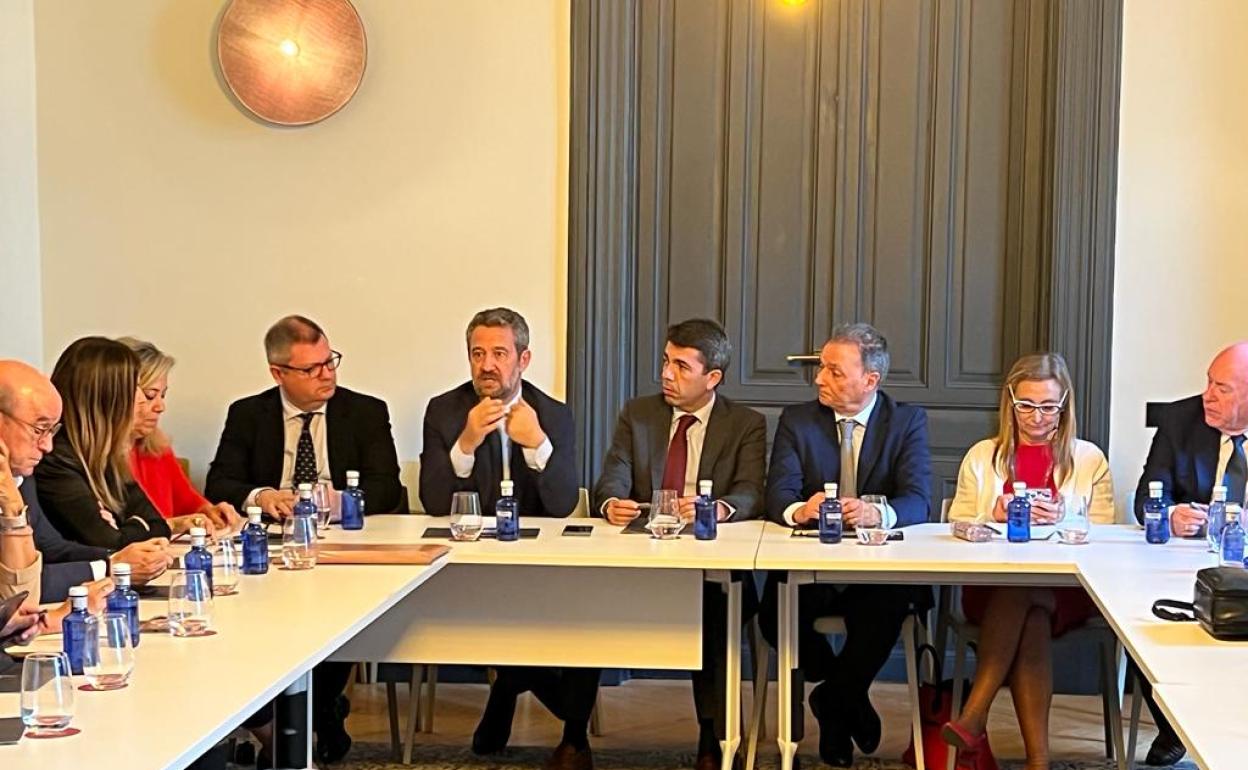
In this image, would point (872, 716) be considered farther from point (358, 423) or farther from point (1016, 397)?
point (358, 423)

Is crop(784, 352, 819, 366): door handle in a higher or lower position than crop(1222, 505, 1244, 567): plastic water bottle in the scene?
higher

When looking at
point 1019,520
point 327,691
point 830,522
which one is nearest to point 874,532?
point 830,522

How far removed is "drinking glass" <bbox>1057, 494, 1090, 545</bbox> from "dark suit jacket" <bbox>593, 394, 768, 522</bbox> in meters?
0.92

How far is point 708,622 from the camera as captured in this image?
14.9ft

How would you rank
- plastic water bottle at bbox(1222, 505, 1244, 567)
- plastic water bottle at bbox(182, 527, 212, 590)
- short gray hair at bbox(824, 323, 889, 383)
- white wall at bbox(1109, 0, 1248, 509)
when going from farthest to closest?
1. white wall at bbox(1109, 0, 1248, 509)
2. short gray hair at bbox(824, 323, 889, 383)
3. plastic water bottle at bbox(1222, 505, 1244, 567)
4. plastic water bottle at bbox(182, 527, 212, 590)

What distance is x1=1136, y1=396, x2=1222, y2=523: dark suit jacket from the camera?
4.66 m

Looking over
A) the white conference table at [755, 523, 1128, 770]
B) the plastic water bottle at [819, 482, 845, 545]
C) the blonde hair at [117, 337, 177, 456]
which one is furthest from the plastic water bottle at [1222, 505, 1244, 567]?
the blonde hair at [117, 337, 177, 456]

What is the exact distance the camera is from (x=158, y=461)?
4.71 meters

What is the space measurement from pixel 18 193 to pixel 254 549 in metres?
2.65

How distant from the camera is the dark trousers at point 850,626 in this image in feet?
15.0

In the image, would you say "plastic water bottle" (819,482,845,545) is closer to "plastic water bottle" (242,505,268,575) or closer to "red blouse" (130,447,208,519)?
"plastic water bottle" (242,505,268,575)

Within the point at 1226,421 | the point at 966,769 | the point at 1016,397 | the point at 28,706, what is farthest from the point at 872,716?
the point at 28,706

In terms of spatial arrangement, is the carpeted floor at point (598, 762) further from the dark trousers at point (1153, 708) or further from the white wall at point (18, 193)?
the white wall at point (18, 193)

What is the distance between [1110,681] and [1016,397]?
2.81ft
